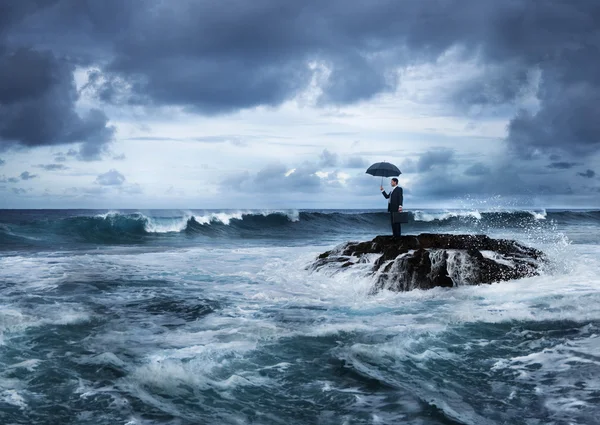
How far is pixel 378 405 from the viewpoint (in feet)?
17.5

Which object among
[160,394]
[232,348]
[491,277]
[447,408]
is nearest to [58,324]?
[232,348]

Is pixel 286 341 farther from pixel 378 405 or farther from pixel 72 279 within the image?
pixel 72 279

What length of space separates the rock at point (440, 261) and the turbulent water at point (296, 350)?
381 millimetres

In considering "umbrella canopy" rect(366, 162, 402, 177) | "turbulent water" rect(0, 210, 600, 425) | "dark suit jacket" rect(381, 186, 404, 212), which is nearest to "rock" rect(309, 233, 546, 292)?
"turbulent water" rect(0, 210, 600, 425)

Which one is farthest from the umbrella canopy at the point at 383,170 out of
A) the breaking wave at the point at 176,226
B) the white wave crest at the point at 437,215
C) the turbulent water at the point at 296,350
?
the white wave crest at the point at 437,215

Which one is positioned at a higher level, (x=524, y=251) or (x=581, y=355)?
(x=524, y=251)

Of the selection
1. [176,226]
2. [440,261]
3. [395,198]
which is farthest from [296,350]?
[176,226]

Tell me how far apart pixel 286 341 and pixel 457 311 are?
3.66m

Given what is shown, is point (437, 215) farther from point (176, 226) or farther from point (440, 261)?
point (440, 261)

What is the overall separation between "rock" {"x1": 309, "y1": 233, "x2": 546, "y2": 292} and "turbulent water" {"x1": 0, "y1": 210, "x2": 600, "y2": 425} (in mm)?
381

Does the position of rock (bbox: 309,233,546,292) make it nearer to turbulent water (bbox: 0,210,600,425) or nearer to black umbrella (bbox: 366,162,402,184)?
turbulent water (bbox: 0,210,600,425)

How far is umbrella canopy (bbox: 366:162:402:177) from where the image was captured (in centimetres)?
1484

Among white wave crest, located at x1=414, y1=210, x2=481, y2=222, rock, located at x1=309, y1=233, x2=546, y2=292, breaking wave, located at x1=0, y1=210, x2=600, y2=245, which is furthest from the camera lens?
white wave crest, located at x1=414, y1=210, x2=481, y2=222

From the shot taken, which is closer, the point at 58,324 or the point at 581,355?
the point at 581,355
